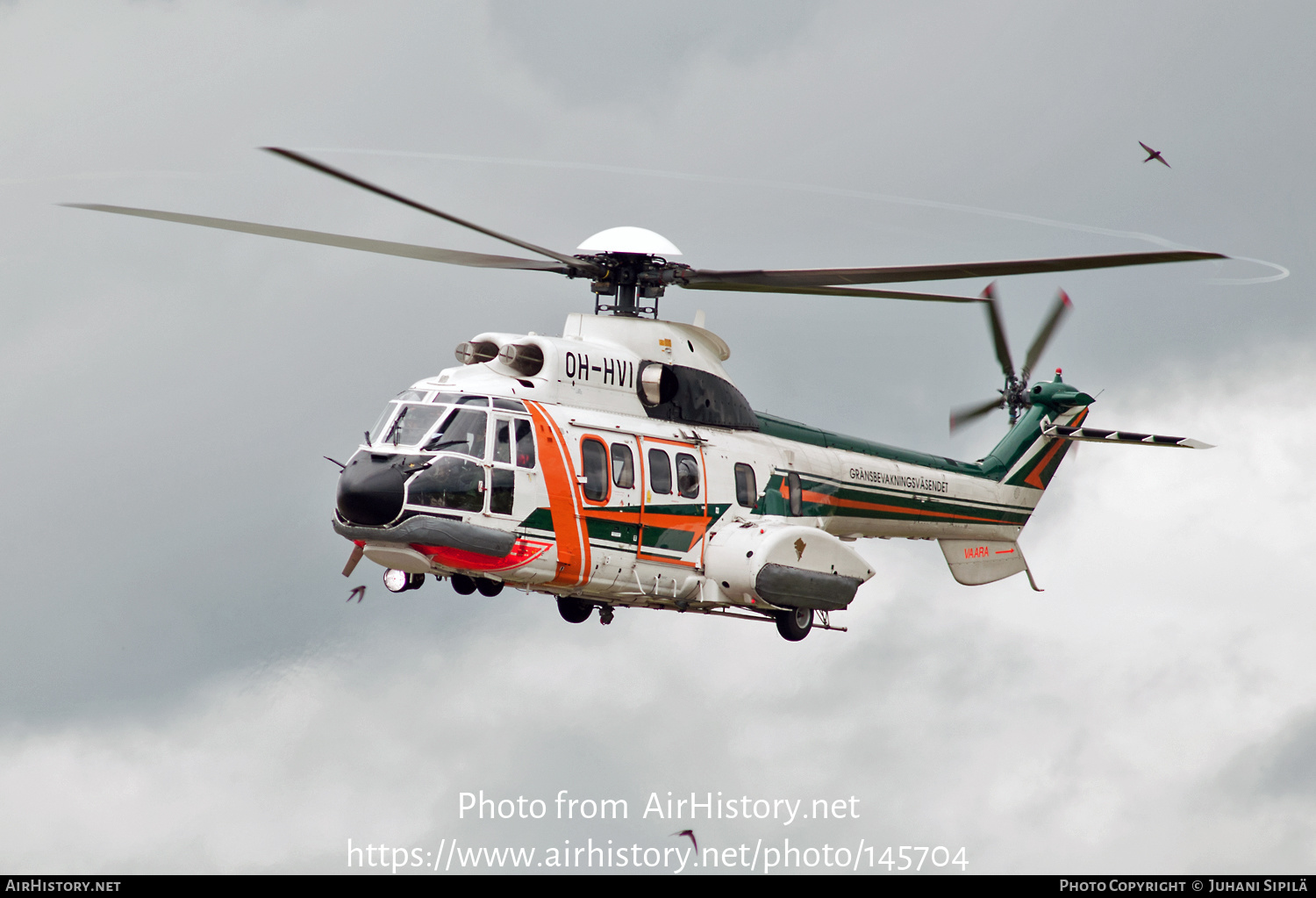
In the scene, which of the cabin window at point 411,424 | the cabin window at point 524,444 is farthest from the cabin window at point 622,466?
the cabin window at point 411,424

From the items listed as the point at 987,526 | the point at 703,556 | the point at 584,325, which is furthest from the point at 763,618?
the point at 987,526

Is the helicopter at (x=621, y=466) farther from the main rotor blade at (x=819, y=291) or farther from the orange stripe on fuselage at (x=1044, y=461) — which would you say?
the orange stripe on fuselage at (x=1044, y=461)

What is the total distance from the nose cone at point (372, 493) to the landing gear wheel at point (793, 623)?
616 cm

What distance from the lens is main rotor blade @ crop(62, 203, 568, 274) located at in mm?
16562

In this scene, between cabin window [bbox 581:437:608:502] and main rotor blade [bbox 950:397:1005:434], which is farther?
main rotor blade [bbox 950:397:1005:434]

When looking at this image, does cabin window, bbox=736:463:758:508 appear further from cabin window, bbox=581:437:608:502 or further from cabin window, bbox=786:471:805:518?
cabin window, bbox=581:437:608:502

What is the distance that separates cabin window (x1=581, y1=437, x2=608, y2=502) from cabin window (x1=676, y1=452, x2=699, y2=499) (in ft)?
4.44

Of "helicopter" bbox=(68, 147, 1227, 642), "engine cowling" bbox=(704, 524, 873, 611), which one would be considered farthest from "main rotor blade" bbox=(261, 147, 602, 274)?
"engine cowling" bbox=(704, 524, 873, 611)

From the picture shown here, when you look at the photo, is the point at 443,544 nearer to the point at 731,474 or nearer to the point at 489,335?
the point at 489,335

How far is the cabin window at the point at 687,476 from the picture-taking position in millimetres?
19375

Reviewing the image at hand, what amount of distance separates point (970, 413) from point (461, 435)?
37.5 feet

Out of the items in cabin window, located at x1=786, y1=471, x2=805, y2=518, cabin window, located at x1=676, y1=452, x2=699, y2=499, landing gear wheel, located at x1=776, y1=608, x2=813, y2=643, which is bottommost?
landing gear wheel, located at x1=776, y1=608, x2=813, y2=643

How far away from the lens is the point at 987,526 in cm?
2562

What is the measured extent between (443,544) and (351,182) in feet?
14.0
